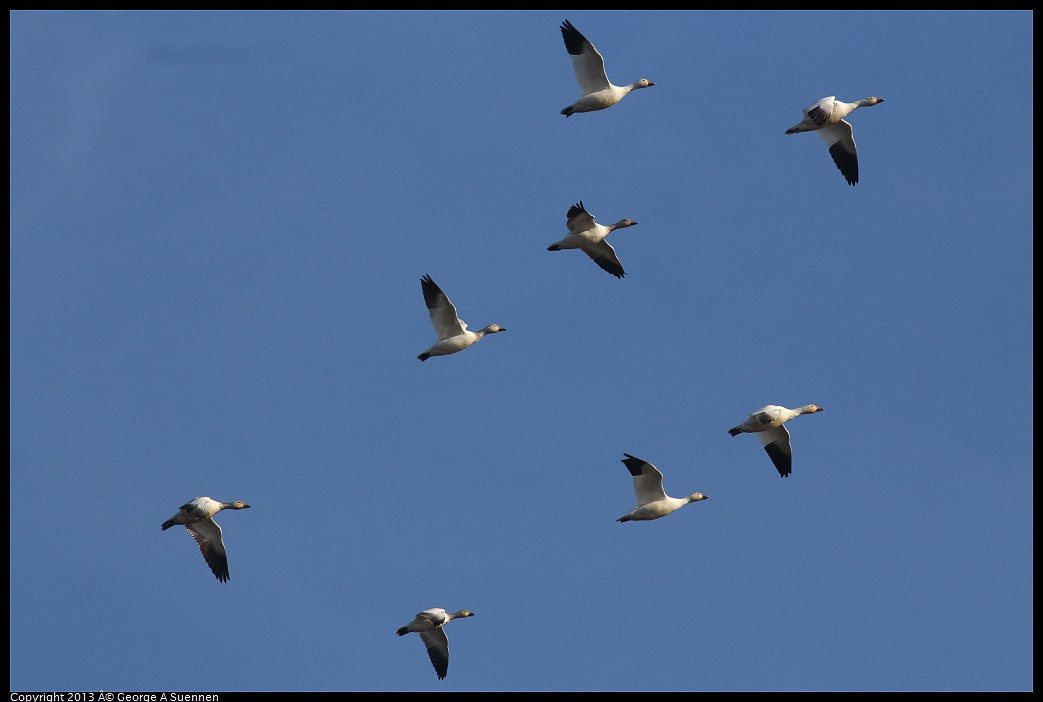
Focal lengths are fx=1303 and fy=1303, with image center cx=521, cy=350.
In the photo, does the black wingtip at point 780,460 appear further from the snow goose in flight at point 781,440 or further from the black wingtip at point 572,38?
the black wingtip at point 572,38

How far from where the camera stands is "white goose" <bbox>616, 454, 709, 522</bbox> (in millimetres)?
19328

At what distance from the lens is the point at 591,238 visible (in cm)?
2133

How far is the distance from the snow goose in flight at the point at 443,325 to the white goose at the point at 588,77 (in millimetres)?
3554

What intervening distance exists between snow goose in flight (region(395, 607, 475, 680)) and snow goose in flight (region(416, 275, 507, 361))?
4.02m

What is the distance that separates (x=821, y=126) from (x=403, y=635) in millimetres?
10298

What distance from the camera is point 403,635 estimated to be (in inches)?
785

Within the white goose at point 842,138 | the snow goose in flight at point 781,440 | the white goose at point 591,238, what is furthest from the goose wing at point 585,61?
the snow goose in flight at point 781,440

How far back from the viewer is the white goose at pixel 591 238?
21.0 m

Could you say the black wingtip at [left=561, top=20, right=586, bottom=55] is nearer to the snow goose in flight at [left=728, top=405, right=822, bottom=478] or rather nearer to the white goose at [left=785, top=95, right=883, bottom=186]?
the white goose at [left=785, top=95, right=883, bottom=186]

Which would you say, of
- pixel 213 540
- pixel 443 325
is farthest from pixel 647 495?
pixel 213 540

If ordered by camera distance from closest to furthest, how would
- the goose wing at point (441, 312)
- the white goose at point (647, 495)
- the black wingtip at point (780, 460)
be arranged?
the white goose at point (647, 495) < the goose wing at point (441, 312) < the black wingtip at point (780, 460)

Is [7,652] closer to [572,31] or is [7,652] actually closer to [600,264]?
[600,264]
